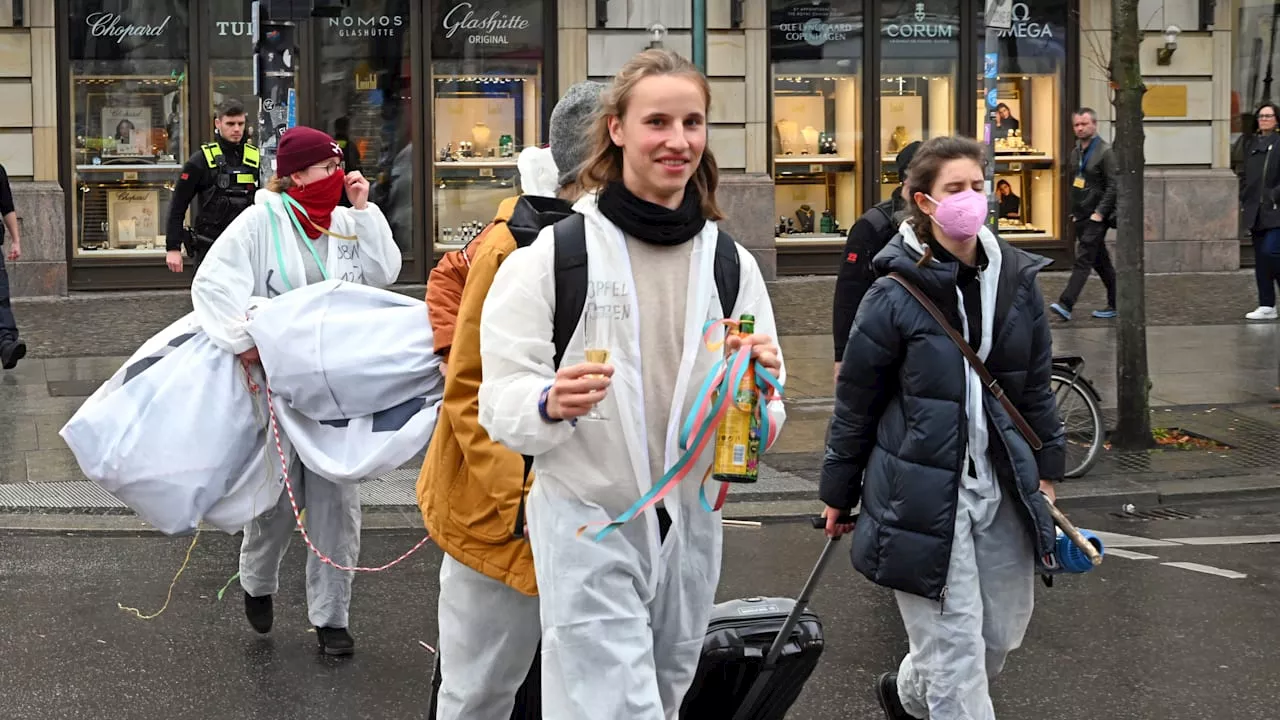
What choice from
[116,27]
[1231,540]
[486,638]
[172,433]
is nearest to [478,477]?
[486,638]

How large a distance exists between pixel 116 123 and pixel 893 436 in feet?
49.9

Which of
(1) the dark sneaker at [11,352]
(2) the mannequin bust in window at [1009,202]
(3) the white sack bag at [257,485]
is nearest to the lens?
(3) the white sack bag at [257,485]

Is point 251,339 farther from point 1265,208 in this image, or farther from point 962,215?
point 1265,208

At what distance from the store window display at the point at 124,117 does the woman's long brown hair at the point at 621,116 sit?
51.4 feet

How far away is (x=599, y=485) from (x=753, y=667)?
0.92m

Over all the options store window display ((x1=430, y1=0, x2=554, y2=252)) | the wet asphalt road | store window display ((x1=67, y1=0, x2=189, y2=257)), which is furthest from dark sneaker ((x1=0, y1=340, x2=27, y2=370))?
store window display ((x1=430, y1=0, x2=554, y2=252))

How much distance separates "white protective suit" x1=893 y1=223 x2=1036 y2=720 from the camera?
15.4ft

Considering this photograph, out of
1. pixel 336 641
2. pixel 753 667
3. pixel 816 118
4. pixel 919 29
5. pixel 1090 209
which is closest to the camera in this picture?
pixel 753 667

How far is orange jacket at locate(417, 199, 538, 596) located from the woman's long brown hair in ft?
1.28

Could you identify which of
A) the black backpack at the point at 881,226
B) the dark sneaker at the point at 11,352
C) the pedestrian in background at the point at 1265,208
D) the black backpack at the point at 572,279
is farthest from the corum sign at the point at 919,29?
the black backpack at the point at 572,279

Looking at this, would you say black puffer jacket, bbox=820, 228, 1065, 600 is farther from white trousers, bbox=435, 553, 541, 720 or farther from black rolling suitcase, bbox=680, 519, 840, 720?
white trousers, bbox=435, 553, 541, 720

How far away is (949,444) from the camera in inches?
185

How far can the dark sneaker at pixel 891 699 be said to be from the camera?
16.9 feet

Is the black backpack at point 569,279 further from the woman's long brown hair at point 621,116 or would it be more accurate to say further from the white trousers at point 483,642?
the white trousers at point 483,642
